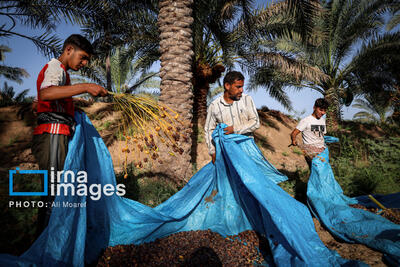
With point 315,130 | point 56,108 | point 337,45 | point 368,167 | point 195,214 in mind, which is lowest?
point 195,214

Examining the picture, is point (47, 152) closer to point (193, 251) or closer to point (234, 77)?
point (193, 251)

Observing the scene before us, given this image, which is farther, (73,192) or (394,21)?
(394,21)

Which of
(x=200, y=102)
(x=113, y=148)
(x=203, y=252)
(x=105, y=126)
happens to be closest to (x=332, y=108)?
(x=200, y=102)

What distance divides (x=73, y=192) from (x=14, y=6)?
608 cm

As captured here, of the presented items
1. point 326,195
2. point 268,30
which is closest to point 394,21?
point 268,30

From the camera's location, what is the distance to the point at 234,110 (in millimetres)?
2725

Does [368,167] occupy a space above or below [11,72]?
below

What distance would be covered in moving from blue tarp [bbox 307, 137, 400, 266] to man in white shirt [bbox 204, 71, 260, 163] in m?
1.42

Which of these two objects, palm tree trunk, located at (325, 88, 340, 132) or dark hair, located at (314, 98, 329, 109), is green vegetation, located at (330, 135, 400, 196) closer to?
palm tree trunk, located at (325, 88, 340, 132)

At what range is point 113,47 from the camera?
7582 mm

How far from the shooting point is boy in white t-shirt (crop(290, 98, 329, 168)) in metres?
3.57

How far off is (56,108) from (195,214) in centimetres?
181

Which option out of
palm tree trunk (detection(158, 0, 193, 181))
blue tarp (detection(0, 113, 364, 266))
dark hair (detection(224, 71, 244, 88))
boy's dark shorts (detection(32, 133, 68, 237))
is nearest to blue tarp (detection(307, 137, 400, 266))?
blue tarp (detection(0, 113, 364, 266))

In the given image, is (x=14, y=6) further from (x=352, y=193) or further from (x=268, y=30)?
(x=352, y=193)
